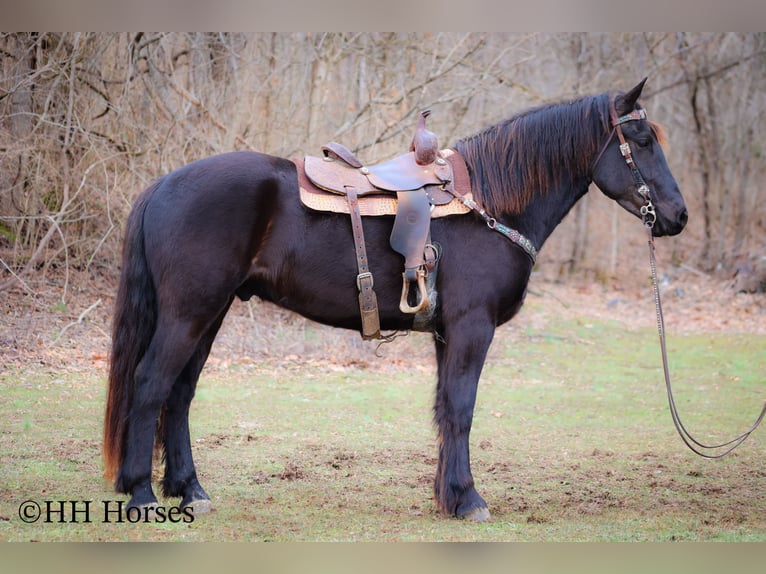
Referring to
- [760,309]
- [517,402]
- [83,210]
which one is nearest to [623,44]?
[760,309]

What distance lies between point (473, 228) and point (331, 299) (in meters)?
0.82

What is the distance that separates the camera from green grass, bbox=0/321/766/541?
12.3ft

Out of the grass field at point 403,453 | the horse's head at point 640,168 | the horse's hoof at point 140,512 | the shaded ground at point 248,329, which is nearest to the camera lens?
the horse's hoof at point 140,512

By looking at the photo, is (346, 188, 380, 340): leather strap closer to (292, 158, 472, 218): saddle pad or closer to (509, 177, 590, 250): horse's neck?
(292, 158, 472, 218): saddle pad

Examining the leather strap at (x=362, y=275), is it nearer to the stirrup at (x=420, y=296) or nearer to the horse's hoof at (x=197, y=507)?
the stirrup at (x=420, y=296)

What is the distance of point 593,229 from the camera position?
16.1m

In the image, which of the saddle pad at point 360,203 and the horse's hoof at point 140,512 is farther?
the saddle pad at point 360,203

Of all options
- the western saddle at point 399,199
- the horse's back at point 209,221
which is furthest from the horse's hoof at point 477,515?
the horse's back at point 209,221

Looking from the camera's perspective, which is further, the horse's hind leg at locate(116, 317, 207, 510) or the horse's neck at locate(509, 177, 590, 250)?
the horse's neck at locate(509, 177, 590, 250)

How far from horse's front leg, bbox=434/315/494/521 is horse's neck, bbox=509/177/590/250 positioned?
0.56 meters

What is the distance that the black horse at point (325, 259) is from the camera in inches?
144

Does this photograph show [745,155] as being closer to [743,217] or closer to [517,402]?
[743,217]

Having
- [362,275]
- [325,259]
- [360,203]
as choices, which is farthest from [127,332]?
[360,203]

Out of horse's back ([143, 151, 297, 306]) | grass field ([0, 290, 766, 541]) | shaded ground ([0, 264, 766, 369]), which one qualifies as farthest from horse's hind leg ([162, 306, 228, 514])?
shaded ground ([0, 264, 766, 369])
